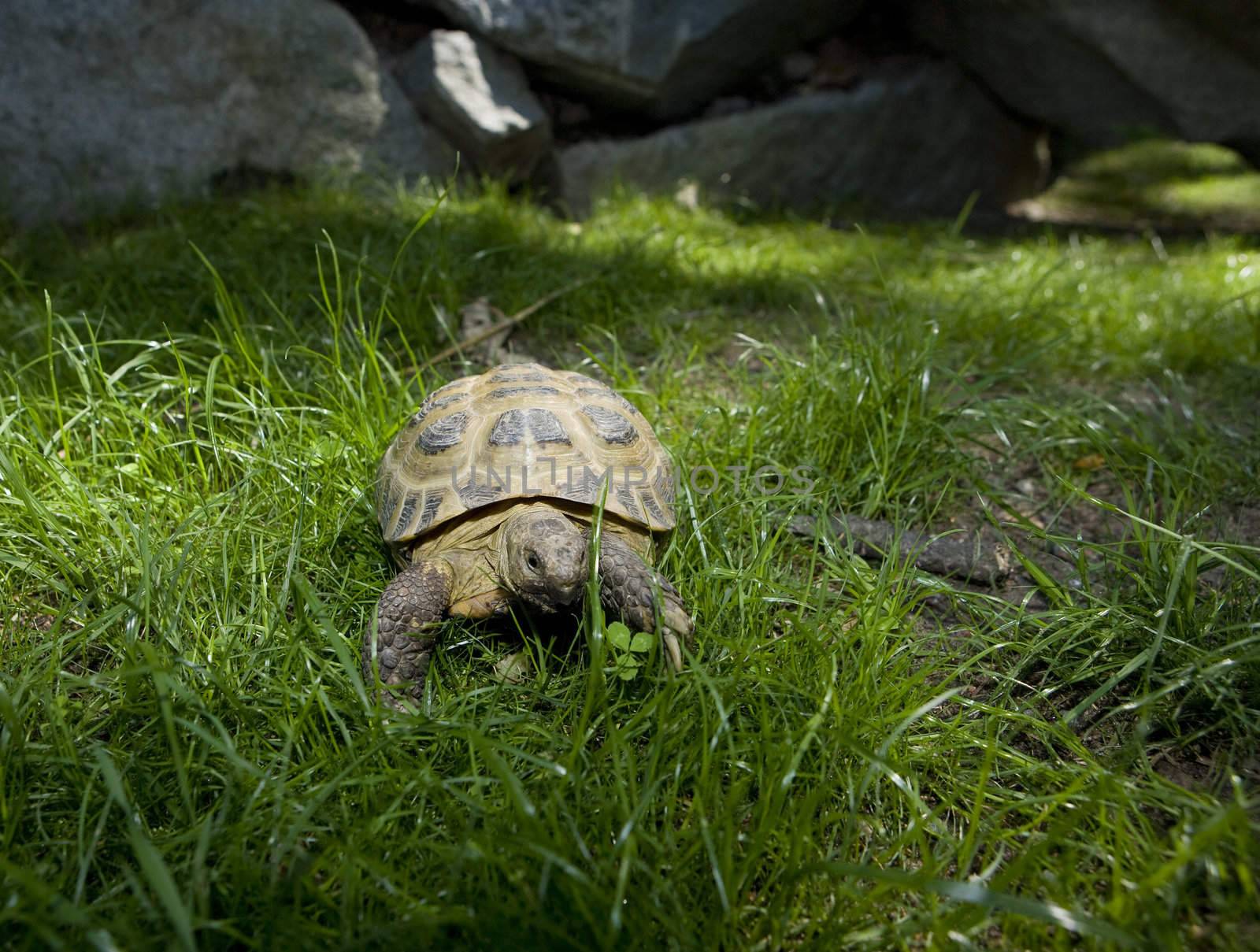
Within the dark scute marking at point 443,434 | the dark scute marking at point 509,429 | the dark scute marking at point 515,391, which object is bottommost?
the dark scute marking at point 443,434

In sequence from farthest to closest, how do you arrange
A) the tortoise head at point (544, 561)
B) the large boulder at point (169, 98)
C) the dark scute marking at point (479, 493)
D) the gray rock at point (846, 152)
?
the gray rock at point (846, 152) → the large boulder at point (169, 98) → the dark scute marking at point (479, 493) → the tortoise head at point (544, 561)

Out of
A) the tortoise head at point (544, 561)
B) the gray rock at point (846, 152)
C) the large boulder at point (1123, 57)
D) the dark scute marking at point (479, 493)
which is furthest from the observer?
the gray rock at point (846, 152)

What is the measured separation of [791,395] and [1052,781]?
4.03ft

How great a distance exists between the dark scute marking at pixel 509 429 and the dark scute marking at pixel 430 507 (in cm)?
16

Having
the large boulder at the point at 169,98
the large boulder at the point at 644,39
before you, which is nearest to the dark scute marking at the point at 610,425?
the large boulder at the point at 169,98

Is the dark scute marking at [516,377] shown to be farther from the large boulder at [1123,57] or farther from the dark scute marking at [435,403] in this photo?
the large boulder at [1123,57]

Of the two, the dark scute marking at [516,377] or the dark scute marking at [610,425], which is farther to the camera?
the dark scute marking at [516,377]

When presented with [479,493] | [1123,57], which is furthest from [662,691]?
[1123,57]

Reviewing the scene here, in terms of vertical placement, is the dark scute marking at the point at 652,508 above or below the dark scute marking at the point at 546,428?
below

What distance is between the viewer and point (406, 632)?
1567mm

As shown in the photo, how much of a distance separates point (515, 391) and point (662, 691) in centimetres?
79

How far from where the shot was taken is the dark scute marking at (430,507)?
1.70 m

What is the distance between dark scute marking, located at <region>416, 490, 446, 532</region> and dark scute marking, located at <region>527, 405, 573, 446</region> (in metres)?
0.24

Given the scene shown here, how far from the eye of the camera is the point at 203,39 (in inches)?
152
